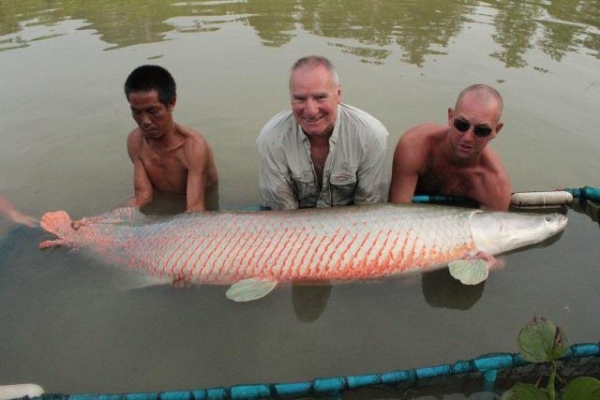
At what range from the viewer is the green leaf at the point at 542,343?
2.13m

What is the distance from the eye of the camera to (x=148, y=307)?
3311mm

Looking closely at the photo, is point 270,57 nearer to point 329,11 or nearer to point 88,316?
point 329,11

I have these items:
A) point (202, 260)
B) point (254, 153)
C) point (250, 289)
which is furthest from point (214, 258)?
point (254, 153)

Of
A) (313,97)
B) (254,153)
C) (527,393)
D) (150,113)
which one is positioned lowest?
(254,153)

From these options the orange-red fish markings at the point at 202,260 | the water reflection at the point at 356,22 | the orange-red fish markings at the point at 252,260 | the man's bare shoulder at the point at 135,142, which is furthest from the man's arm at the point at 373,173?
the water reflection at the point at 356,22

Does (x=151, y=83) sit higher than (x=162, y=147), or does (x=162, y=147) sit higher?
(x=151, y=83)

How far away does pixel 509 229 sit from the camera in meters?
3.47

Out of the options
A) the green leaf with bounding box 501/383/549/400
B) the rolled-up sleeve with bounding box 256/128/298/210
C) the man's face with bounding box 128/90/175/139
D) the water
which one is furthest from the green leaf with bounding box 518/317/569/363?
the man's face with bounding box 128/90/175/139

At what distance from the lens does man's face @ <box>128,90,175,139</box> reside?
3561 millimetres

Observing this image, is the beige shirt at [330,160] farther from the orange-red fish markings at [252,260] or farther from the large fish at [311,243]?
the orange-red fish markings at [252,260]

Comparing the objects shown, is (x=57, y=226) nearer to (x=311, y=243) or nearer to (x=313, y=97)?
(x=311, y=243)

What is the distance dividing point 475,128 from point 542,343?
1637mm

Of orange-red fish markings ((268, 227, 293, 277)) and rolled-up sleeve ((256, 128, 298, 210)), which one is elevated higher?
rolled-up sleeve ((256, 128, 298, 210))

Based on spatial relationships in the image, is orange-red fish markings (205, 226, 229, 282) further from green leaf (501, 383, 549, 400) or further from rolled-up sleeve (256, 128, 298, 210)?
green leaf (501, 383, 549, 400)
